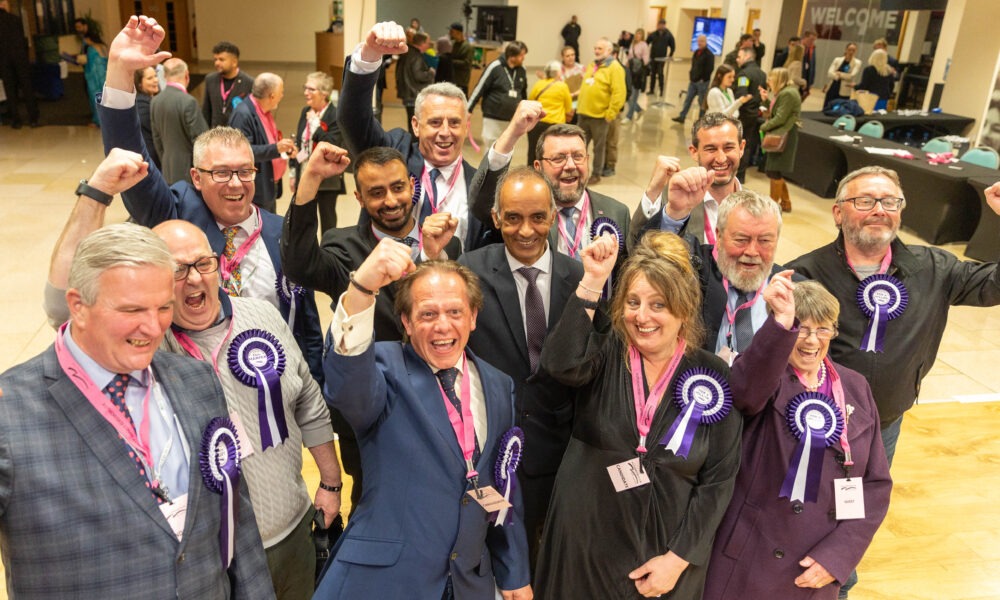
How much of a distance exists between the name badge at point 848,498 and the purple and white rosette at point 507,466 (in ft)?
3.43

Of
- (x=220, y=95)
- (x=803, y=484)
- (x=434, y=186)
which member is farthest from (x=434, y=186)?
(x=220, y=95)

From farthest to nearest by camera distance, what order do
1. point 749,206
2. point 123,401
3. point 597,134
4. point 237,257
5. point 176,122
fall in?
1. point 597,134
2. point 176,122
3. point 237,257
4. point 749,206
5. point 123,401

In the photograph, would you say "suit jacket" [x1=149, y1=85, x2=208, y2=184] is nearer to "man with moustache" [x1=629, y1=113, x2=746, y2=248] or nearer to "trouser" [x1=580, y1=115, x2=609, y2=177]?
"man with moustache" [x1=629, y1=113, x2=746, y2=248]

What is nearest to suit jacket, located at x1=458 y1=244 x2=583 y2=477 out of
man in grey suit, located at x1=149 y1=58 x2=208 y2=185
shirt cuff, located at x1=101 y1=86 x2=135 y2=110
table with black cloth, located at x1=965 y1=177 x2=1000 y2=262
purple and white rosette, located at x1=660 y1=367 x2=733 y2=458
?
purple and white rosette, located at x1=660 y1=367 x2=733 y2=458

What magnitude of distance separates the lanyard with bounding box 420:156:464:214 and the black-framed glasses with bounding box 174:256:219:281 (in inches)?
55.4

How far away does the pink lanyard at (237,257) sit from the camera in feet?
9.22

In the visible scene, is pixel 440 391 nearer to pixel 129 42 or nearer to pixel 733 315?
pixel 733 315

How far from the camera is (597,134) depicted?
10062 mm

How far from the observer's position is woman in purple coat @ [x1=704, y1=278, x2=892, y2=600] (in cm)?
237

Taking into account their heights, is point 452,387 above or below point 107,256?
below

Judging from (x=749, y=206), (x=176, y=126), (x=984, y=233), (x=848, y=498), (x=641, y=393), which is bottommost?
(x=984, y=233)

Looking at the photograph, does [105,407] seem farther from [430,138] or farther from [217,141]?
[430,138]

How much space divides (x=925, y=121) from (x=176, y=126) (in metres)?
11.4

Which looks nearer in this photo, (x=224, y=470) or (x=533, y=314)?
(x=224, y=470)
